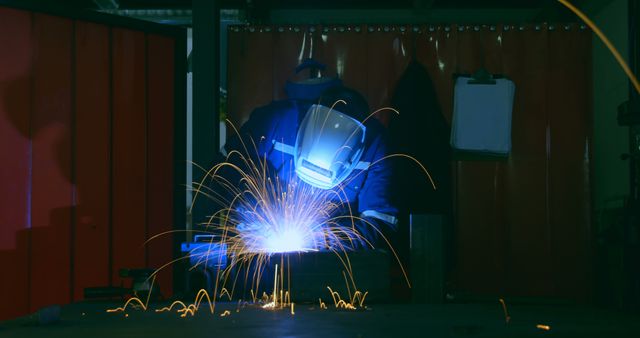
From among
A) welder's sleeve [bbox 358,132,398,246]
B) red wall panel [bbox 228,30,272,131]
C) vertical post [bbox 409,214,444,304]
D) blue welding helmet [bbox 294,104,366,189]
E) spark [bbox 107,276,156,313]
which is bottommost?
spark [bbox 107,276,156,313]

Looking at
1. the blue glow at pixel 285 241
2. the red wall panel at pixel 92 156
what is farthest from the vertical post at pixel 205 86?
the blue glow at pixel 285 241

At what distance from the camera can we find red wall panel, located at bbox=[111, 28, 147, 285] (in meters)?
5.21

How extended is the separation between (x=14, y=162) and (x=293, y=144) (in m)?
1.76

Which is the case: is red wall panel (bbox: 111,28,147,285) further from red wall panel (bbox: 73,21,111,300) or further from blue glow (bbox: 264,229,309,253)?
blue glow (bbox: 264,229,309,253)

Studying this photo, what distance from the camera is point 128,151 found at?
5.28 metres

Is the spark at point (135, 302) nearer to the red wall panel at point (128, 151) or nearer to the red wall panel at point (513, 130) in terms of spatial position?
the red wall panel at point (128, 151)

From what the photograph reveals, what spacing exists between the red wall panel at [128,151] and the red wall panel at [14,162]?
23.7 inches

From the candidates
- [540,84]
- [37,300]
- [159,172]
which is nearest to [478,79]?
[540,84]

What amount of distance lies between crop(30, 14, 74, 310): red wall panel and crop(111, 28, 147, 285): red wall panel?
0.33 metres

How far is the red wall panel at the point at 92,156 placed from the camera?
5027mm

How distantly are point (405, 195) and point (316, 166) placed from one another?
70cm

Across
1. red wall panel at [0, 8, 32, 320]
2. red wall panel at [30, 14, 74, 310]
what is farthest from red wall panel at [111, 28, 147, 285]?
red wall panel at [0, 8, 32, 320]

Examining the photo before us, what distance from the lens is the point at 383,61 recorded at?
17.9 ft

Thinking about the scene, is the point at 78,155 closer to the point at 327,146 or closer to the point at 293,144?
the point at 293,144
